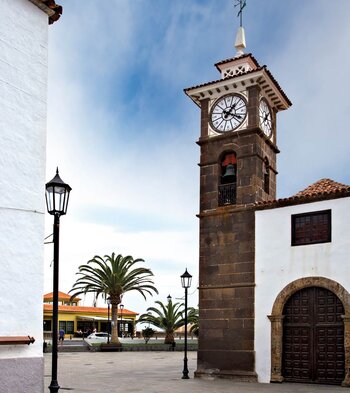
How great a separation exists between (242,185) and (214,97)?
312 centimetres

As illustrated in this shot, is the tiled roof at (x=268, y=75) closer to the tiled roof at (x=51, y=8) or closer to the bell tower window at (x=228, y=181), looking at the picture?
the bell tower window at (x=228, y=181)

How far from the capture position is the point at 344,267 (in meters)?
14.8

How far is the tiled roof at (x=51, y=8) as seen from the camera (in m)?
8.23

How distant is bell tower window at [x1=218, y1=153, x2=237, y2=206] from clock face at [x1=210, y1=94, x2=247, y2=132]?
91 centimetres

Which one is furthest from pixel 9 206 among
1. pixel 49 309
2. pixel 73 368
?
pixel 49 309

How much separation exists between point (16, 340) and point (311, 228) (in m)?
10.2

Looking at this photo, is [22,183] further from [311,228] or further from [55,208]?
[311,228]

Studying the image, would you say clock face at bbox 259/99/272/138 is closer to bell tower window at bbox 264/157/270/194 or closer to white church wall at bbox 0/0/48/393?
bell tower window at bbox 264/157/270/194

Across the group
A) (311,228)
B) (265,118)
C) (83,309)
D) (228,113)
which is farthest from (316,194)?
(83,309)

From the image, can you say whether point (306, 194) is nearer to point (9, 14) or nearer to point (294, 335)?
point (294, 335)

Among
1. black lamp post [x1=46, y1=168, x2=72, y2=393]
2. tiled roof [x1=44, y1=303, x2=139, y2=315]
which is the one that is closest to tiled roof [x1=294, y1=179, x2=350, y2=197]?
black lamp post [x1=46, y1=168, x2=72, y2=393]

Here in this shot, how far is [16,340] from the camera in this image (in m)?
7.15

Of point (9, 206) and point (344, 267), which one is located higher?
point (9, 206)

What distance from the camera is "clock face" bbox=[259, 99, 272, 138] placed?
58.4ft
